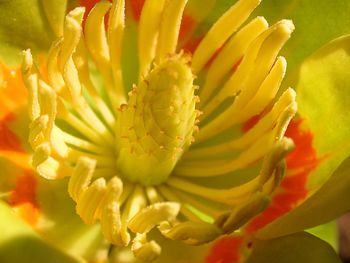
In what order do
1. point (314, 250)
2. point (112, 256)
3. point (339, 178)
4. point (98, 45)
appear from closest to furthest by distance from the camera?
point (339, 178), point (314, 250), point (112, 256), point (98, 45)

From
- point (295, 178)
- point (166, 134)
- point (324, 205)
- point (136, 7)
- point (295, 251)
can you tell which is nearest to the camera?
point (324, 205)

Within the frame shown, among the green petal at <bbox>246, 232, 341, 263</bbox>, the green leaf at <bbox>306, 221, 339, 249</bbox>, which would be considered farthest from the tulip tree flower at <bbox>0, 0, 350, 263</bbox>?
the green leaf at <bbox>306, 221, 339, 249</bbox>

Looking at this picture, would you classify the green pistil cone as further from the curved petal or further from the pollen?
the curved petal

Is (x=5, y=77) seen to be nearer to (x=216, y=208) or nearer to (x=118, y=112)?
(x=118, y=112)

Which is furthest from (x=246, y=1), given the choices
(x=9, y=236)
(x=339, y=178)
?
(x=9, y=236)

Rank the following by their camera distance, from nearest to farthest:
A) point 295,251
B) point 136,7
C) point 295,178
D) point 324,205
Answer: point 324,205 < point 295,251 < point 295,178 < point 136,7

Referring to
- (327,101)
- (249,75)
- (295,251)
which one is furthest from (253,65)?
(295,251)

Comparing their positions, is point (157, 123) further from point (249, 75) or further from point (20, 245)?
point (20, 245)

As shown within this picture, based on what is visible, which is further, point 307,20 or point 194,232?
point 307,20
